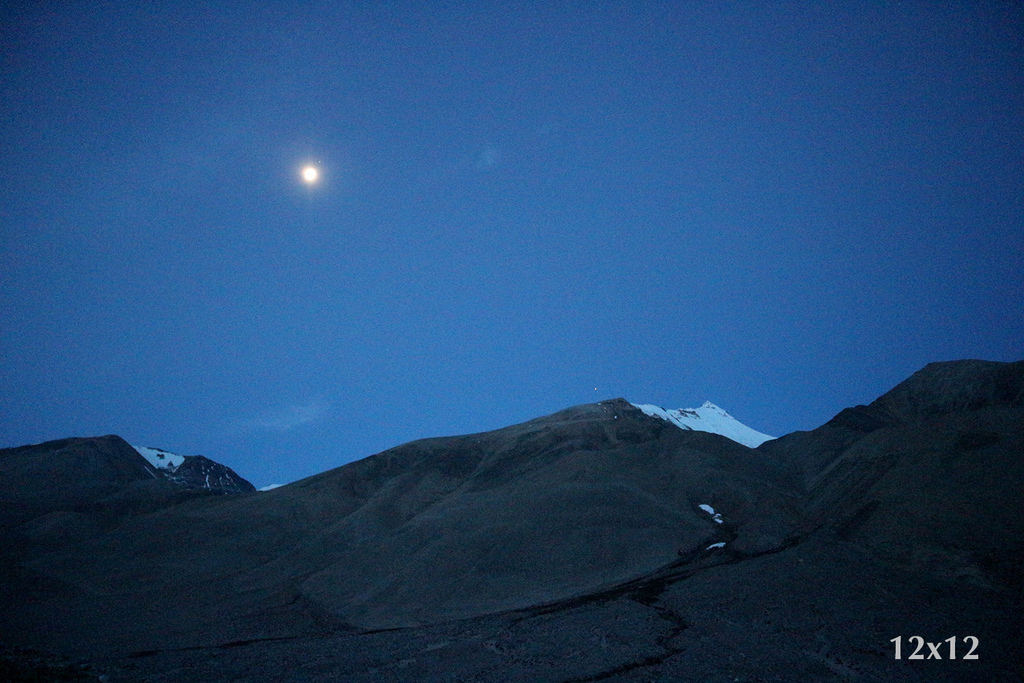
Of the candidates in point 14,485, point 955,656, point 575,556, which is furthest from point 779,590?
point 14,485

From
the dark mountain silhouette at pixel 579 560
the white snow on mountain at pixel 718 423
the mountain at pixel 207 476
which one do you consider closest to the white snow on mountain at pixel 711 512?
the dark mountain silhouette at pixel 579 560

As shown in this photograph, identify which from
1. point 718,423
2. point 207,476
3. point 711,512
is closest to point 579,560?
point 711,512

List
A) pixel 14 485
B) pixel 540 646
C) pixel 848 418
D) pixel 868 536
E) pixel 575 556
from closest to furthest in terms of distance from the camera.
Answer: pixel 540 646
pixel 868 536
pixel 575 556
pixel 848 418
pixel 14 485

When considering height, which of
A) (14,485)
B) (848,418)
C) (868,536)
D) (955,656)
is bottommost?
(955,656)

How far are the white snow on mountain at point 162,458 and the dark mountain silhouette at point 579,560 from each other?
46.6m

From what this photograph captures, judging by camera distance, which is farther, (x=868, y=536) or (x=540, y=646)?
(x=868, y=536)

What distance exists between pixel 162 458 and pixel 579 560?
102660mm

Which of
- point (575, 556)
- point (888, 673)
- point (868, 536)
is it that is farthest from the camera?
point (575, 556)

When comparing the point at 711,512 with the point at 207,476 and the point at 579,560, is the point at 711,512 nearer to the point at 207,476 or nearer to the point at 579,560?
the point at 579,560

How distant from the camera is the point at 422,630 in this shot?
24688 millimetres

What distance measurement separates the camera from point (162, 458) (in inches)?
4134

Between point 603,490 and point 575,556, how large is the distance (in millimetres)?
7439

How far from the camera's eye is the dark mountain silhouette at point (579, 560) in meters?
19.4

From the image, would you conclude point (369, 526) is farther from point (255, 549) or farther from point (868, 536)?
point (868, 536)
